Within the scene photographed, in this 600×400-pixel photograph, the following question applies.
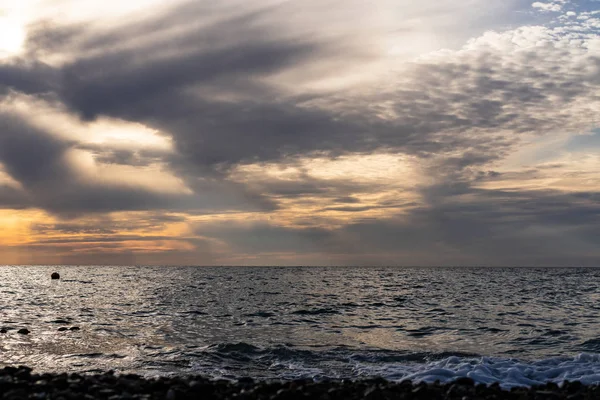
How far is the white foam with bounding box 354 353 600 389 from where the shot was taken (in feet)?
56.3

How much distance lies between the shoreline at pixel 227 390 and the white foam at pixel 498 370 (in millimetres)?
3473

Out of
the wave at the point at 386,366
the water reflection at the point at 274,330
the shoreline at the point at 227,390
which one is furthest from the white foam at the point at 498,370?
the shoreline at the point at 227,390

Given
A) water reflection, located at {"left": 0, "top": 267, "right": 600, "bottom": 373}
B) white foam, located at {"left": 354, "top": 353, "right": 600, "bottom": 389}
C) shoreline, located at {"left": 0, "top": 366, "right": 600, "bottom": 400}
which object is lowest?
water reflection, located at {"left": 0, "top": 267, "right": 600, "bottom": 373}

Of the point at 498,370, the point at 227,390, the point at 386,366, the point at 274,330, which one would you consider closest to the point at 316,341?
the point at 274,330

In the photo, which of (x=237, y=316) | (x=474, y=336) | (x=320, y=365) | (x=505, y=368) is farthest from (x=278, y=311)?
(x=505, y=368)

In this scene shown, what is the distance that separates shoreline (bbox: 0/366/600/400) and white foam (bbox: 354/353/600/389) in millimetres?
3473

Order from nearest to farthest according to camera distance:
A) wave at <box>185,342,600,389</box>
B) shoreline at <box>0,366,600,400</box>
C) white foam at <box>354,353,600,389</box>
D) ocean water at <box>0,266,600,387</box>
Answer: shoreline at <box>0,366,600,400</box> → white foam at <box>354,353,600,389</box> → wave at <box>185,342,600,389</box> → ocean water at <box>0,266,600,387</box>

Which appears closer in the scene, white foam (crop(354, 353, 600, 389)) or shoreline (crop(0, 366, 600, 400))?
shoreline (crop(0, 366, 600, 400))

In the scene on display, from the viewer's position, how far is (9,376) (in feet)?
42.8

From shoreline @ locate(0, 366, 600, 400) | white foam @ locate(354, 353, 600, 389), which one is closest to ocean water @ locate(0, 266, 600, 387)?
white foam @ locate(354, 353, 600, 389)

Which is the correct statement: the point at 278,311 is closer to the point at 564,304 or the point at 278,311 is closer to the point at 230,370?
the point at 230,370

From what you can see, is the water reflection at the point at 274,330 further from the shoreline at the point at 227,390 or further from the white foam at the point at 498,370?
the shoreline at the point at 227,390

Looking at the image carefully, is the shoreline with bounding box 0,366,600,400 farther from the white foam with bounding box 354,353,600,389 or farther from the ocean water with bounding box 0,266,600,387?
the ocean water with bounding box 0,266,600,387

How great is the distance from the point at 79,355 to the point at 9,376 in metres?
8.76
